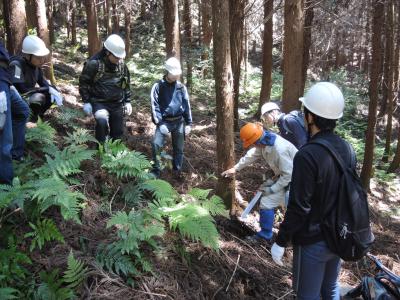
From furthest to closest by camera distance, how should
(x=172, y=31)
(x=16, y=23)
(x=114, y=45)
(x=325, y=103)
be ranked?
1. (x=172, y=31)
2. (x=16, y=23)
3. (x=114, y=45)
4. (x=325, y=103)

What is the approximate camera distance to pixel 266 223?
18.6 ft

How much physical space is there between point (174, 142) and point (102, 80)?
166 centimetres

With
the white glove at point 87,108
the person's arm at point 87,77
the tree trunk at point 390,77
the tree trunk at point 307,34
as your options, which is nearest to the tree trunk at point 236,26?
the tree trunk at point 307,34

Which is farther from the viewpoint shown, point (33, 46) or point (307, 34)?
point (307, 34)

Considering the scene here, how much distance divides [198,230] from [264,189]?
71.1 inches

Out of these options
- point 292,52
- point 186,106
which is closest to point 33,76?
point 186,106

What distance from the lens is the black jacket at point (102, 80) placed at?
6.15 metres

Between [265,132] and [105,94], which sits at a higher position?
[105,94]

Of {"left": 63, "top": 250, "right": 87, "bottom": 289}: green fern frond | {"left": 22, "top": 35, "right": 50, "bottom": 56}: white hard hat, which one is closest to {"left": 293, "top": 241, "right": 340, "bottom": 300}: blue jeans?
{"left": 63, "top": 250, "right": 87, "bottom": 289}: green fern frond

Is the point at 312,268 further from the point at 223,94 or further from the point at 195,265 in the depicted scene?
the point at 223,94

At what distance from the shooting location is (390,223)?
9.40 m

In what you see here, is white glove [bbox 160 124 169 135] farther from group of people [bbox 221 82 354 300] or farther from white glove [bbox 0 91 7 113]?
group of people [bbox 221 82 354 300]

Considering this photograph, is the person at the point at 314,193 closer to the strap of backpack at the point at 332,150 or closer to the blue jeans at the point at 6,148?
the strap of backpack at the point at 332,150

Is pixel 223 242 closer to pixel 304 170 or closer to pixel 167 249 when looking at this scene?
pixel 167 249
